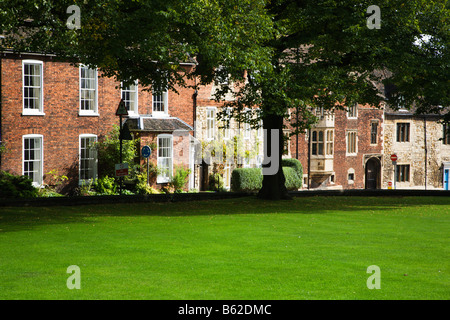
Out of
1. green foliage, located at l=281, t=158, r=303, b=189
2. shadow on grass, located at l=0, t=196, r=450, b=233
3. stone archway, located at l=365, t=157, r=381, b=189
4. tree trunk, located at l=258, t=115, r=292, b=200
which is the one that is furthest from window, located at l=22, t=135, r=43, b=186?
stone archway, located at l=365, t=157, r=381, b=189

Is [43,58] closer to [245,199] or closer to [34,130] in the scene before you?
[34,130]

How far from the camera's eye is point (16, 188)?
87.2ft

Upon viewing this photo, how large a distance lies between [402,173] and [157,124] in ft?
105

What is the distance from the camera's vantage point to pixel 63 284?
9023 mm

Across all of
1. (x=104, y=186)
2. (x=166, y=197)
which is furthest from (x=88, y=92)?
(x=166, y=197)

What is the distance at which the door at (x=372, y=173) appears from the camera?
5784 cm

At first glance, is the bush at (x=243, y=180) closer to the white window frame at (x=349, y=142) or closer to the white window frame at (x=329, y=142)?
the white window frame at (x=329, y=142)

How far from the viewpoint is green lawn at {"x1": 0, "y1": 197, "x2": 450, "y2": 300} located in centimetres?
879

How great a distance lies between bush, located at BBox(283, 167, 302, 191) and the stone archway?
13794 millimetres

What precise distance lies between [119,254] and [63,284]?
109 inches

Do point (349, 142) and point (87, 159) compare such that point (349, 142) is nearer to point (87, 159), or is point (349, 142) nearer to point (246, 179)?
point (246, 179)

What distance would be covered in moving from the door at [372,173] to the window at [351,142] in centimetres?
293

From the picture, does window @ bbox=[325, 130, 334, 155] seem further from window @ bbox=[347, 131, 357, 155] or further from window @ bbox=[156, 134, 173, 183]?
window @ bbox=[156, 134, 173, 183]

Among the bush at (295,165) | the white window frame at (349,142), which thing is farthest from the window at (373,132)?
the bush at (295,165)
